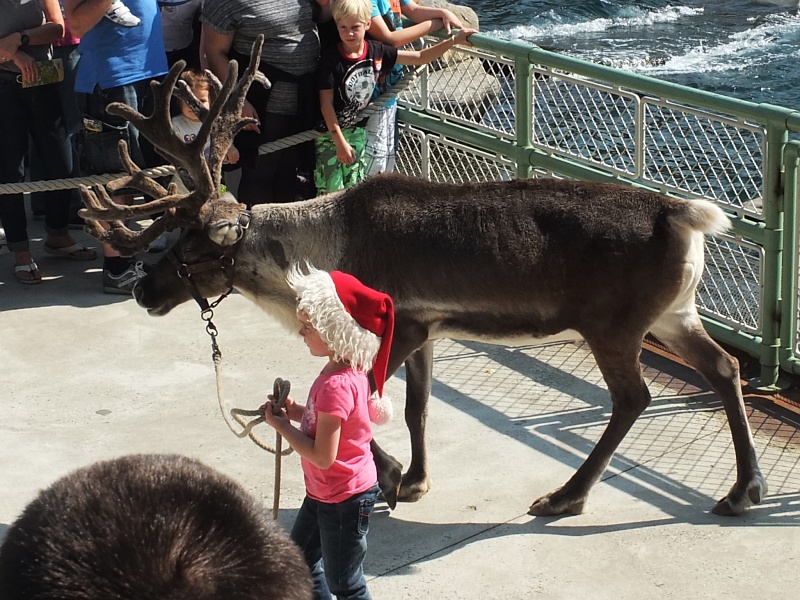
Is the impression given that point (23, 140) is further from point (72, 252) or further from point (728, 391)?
point (728, 391)

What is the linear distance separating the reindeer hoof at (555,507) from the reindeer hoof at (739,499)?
2.05 feet

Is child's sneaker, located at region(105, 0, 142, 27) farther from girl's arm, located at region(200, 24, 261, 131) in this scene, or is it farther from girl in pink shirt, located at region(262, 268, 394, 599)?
girl in pink shirt, located at region(262, 268, 394, 599)

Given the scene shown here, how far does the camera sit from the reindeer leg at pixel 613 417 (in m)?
5.50

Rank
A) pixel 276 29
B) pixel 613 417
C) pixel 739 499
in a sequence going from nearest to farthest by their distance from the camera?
pixel 739 499, pixel 613 417, pixel 276 29

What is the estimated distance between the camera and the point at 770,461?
19.5 feet

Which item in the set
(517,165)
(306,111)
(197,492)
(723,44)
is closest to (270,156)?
(306,111)

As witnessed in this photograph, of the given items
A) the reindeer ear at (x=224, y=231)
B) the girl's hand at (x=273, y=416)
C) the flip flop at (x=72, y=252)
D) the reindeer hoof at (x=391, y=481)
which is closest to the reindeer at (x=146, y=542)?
the girl's hand at (x=273, y=416)

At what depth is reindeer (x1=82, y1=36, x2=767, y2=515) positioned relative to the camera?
213 inches

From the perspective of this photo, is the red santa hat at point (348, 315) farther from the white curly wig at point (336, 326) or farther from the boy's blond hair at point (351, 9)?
the boy's blond hair at point (351, 9)

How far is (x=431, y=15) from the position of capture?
8008mm

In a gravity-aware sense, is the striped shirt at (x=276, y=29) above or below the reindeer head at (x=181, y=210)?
above

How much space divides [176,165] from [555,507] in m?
2.58

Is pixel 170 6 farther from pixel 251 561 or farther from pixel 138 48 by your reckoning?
pixel 251 561

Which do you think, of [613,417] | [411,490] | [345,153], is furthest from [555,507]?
[345,153]
